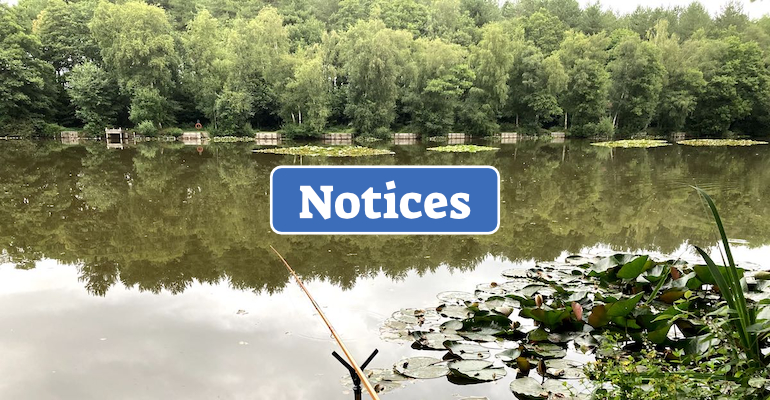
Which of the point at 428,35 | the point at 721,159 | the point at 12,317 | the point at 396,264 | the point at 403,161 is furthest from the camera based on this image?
the point at 428,35

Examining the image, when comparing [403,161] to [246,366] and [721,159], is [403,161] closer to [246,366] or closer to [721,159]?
[721,159]

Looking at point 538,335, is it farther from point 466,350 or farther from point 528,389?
point 528,389

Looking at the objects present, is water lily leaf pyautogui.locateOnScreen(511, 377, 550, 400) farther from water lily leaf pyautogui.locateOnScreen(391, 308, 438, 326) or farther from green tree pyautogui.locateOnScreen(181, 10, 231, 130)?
green tree pyautogui.locateOnScreen(181, 10, 231, 130)

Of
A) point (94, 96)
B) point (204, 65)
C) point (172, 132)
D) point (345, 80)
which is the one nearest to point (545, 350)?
point (172, 132)

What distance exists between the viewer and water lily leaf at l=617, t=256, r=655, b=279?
156 inches

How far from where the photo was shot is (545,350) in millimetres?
3268

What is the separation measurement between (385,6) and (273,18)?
714 inches

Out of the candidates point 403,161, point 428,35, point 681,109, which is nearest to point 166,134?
point 403,161

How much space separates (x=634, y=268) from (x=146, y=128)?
2838 centimetres

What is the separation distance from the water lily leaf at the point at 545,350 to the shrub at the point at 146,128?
1117 inches

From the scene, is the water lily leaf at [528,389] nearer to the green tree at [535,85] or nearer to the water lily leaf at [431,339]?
the water lily leaf at [431,339]

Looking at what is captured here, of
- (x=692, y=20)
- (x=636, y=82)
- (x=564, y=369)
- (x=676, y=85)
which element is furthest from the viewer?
(x=692, y=20)

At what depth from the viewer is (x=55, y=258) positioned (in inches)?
225

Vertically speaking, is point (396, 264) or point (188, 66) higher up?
point (188, 66)
